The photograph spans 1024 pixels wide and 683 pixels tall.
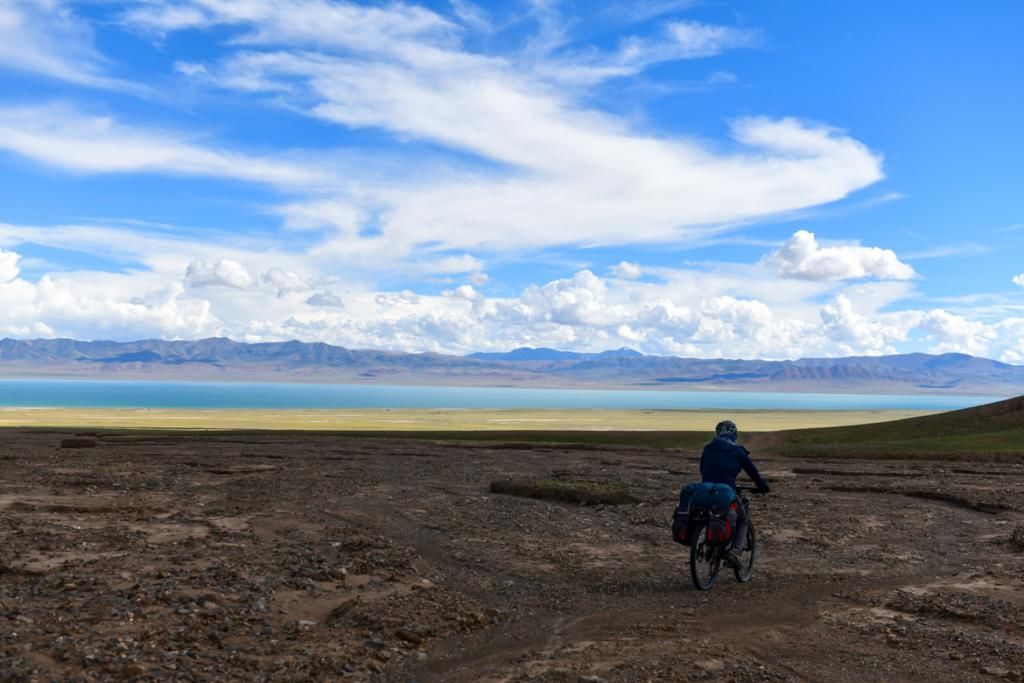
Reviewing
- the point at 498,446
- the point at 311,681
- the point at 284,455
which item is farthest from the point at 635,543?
the point at 498,446

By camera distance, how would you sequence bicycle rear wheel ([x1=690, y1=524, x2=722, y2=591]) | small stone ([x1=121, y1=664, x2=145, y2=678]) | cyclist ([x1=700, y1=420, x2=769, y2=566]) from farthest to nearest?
cyclist ([x1=700, y1=420, x2=769, y2=566]), bicycle rear wheel ([x1=690, y1=524, x2=722, y2=591]), small stone ([x1=121, y1=664, x2=145, y2=678])

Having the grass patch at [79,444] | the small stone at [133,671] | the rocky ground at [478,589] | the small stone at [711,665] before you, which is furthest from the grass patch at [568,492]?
the grass patch at [79,444]

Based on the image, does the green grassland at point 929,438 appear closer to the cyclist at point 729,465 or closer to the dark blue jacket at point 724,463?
the cyclist at point 729,465

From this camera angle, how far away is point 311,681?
9.16 meters

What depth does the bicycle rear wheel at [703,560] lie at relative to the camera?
13719 mm

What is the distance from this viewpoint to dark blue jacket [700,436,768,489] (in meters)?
14.4

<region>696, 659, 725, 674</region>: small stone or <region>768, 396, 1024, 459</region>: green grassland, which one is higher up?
<region>768, 396, 1024, 459</region>: green grassland

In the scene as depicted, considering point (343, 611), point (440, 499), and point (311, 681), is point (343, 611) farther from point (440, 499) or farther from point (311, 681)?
point (440, 499)

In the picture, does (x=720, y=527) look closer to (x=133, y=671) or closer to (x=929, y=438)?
(x=133, y=671)

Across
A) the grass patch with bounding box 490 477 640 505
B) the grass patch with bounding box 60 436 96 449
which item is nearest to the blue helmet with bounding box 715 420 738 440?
the grass patch with bounding box 490 477 640 505

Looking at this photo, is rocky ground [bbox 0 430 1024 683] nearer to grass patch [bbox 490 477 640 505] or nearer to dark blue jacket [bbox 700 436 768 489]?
grass patch [bbox 490 477 640 505]

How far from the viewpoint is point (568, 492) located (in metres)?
26.1

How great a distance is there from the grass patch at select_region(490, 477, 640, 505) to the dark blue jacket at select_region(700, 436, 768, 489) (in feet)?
36.0

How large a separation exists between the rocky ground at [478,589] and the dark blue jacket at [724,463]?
1904mm
